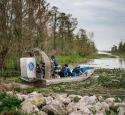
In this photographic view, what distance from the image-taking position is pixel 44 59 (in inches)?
1057

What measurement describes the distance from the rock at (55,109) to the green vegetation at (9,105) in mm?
847

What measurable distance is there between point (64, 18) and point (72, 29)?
22.2 ft

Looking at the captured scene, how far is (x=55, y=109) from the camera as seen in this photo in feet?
43.1

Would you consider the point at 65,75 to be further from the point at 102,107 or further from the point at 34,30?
the point at 102,107

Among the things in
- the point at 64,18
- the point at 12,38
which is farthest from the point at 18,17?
the point at 64,18

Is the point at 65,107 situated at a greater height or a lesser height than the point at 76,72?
lesser

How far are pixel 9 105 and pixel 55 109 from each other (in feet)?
4.52

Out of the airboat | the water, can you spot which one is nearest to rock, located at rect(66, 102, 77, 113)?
the airboat

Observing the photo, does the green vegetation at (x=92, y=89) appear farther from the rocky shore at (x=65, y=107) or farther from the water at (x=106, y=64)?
the water at (x=106, y=64)

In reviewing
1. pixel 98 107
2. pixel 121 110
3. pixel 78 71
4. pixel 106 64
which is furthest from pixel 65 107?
pixel 106 64

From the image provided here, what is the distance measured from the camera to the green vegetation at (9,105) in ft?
40.5

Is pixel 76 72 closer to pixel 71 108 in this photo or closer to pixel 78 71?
pixel 78 71

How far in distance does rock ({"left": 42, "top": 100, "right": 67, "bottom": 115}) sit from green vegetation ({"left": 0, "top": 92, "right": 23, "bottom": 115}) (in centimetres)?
85

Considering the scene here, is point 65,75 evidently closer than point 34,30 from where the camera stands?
Yes
